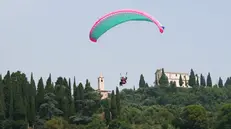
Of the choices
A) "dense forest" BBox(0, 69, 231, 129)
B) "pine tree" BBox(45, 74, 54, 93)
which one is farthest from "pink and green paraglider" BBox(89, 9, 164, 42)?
"pine tree" BBox(45, 74, 54, 93)

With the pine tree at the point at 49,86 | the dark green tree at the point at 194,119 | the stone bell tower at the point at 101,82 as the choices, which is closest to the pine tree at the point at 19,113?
the pine tree at the point at 49,86

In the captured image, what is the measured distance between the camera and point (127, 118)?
54.6 meters

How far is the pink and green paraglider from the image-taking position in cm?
2689

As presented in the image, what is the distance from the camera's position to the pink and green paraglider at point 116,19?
2689cm

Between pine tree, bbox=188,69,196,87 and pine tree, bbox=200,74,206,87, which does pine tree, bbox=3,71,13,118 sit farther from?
pine tree, bbox=200,74,206,87

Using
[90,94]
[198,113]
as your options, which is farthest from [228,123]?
[90,94]

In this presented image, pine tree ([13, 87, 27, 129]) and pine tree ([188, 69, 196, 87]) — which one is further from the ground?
pine tree ([188, 69, 196, 87])

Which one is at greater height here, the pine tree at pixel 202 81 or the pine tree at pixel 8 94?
the pine tree at pixel 202 81

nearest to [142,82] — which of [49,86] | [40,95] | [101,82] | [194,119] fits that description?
[101,82]

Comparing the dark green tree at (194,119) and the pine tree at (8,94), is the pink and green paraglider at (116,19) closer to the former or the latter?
the pine tree at (8,94)

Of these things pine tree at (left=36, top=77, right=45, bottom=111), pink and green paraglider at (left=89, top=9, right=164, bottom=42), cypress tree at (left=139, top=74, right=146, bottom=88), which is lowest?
pine tree at (left=36, top=77, right=45, bottom=111)

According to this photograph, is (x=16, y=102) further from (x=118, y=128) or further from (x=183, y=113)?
(x=183, y=113)

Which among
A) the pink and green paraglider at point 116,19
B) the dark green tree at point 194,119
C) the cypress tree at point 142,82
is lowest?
the dark green tree at point 194,119

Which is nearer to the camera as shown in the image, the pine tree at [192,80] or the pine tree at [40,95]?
the pine tree at [40,95]
